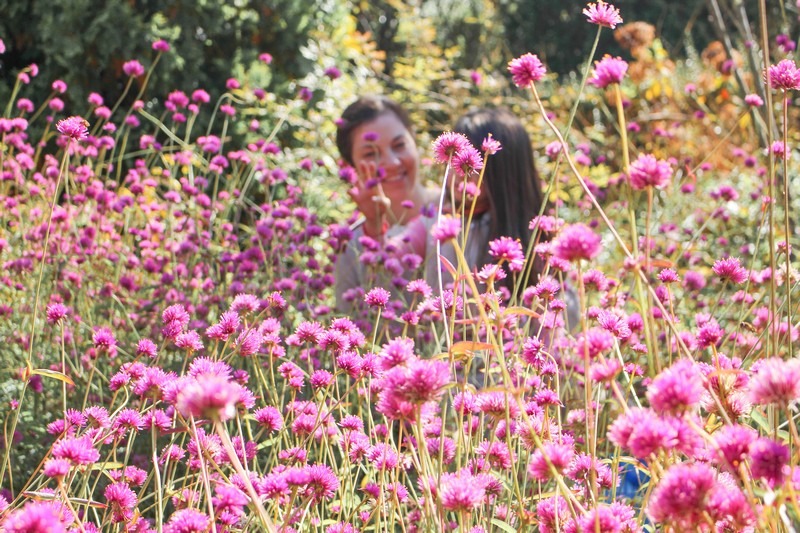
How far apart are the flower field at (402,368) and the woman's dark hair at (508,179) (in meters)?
0.36

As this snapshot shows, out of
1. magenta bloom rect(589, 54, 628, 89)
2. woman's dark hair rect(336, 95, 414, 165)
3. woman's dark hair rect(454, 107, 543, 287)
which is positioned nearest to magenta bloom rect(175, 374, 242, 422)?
magenta bloom rect(589, 54, 628, 89)

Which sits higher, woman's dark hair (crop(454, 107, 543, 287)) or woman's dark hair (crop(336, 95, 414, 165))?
woman's dark hair (crop(336, 95, 414, 165))

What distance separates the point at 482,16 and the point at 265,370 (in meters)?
10.2

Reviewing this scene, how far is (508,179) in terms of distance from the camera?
2768 millimetres

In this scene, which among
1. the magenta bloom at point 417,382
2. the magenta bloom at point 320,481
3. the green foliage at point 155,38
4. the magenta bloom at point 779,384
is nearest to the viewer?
the magenta bloom at point 779,384

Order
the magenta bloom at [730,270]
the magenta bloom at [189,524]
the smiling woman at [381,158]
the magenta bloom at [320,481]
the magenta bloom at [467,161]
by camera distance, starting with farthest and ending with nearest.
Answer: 1. the smiling woman at [381,158]
2. the magenta bloom at [730,270]
3. the magenta bloom at [467,161]
4. the magenta bloom at [320,481]
5. the magenta bloom at [189,524]

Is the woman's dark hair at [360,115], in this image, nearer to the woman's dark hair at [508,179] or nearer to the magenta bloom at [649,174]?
the woman's dark hair at [508,179]

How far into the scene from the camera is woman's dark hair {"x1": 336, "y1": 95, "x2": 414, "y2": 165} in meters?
3.36

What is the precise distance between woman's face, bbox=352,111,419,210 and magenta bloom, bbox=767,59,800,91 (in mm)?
2276

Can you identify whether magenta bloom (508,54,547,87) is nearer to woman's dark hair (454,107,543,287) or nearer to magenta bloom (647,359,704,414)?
magenta bloom (647,359,704,414)

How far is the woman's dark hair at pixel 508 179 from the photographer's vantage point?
2.74m

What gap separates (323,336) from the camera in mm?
1116

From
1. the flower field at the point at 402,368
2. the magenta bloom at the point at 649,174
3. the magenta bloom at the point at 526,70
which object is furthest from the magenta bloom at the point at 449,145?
the magenta bloom at the point at 649,174

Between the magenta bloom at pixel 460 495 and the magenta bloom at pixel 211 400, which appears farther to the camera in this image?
the magenta bloom at pixel 460 495
